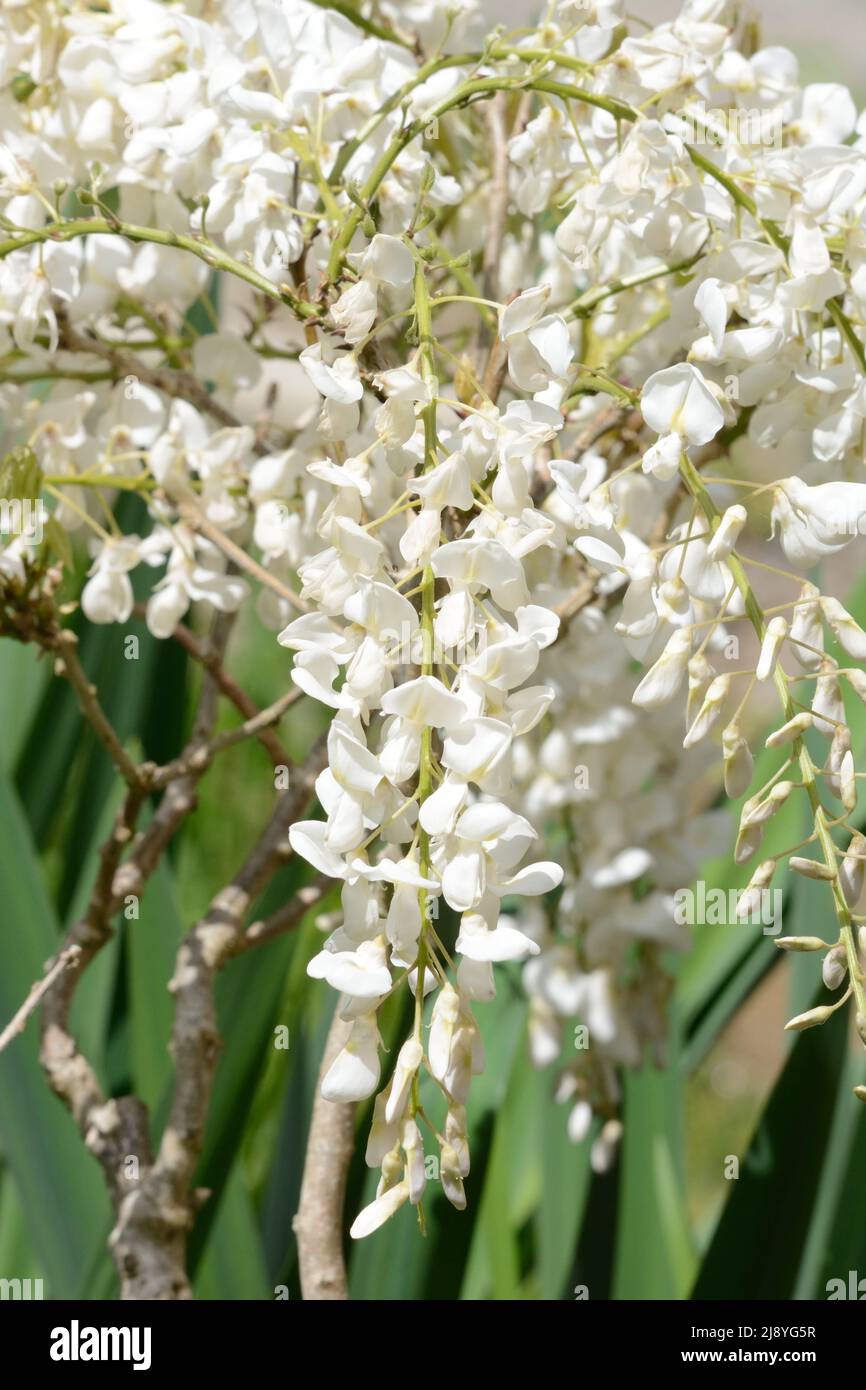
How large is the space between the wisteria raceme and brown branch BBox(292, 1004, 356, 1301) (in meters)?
0.09

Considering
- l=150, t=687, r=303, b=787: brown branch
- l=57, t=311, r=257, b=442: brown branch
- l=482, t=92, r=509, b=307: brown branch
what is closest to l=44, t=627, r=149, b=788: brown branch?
l=150, t=687, r=303, b=787: brown branch

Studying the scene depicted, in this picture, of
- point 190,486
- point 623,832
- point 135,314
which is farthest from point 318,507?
point 623,832

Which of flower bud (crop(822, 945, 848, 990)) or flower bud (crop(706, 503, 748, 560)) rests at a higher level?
flower bud (crop(706, 503, 748, 560))

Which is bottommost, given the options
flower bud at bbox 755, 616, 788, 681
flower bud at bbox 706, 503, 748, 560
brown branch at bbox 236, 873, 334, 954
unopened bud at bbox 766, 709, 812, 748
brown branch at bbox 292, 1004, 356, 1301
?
brown branch at bbox 292, 1004, 356, 1301

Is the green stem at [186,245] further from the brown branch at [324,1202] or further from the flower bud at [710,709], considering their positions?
the brown branch at [324,1202]

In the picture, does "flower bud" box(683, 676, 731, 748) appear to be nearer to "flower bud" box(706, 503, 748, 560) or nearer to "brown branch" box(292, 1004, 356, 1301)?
"flower bud" box(706, 503, 748, 560)

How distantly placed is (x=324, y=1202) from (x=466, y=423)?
1.21 feet

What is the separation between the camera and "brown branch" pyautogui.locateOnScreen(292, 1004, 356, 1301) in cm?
63

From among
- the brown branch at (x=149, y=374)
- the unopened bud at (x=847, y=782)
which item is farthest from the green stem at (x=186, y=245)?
the unopened bud at (x=847, y=782)

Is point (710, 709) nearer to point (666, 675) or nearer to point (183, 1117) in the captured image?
point (666, 675)

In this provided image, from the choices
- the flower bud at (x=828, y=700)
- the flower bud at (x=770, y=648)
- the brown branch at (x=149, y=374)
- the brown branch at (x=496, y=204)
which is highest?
the brown branch at (x=496, y=204)

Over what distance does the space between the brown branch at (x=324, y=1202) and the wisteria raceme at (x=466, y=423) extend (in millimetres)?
87

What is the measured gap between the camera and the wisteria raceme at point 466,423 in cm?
42
